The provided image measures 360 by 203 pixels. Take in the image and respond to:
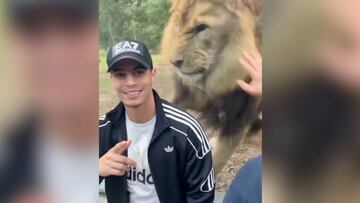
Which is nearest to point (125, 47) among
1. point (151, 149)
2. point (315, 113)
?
point (151, 149)

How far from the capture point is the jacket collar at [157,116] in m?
1.21

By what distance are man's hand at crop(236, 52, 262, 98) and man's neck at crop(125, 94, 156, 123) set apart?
0.73ft

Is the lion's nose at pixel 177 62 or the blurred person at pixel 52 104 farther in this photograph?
the lion's nose at pixel 177 62

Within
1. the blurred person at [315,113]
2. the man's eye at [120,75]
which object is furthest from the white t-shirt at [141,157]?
the blurred person at [315,113]

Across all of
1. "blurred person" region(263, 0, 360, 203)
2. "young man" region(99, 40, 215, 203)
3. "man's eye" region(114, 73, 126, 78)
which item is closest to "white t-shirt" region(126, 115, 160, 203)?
"young man" region(99, 40, 215, 203)

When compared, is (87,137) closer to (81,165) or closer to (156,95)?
(81,165)

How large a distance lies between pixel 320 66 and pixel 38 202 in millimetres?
537

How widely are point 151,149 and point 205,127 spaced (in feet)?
0.48

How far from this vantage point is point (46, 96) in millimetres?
877

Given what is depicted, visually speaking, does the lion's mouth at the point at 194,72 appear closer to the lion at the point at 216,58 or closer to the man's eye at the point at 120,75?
the lion at the point at 216,58

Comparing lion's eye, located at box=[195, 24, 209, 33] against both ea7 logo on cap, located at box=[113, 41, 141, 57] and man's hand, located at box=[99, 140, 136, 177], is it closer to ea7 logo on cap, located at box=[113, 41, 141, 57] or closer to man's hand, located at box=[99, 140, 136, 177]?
ea7 logo on cap, located at box=[113, 41, 141, 57]

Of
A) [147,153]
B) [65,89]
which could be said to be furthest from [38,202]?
[147,153]

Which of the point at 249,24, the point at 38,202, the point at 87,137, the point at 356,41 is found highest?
the point at 249,24

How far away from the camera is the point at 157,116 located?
1.22 m
